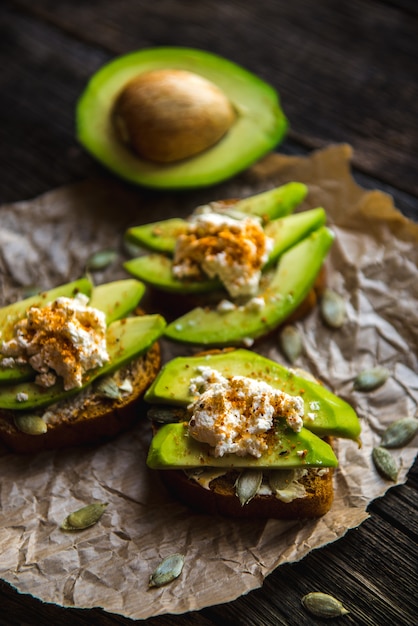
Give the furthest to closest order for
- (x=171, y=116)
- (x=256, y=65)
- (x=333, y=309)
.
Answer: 1. (x=256, y=65)
2. (x=171, y=116)
3. (x=333, y=309)

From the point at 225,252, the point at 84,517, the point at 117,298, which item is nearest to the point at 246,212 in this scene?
the point at 225,252

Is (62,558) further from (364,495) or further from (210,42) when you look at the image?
(210,42)

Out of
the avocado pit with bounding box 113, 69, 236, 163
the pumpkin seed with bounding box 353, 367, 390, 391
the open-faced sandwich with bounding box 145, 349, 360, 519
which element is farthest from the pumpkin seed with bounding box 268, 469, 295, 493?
the avocado pit with bounding box 113, 69, 236, 163

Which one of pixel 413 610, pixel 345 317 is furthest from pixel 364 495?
pixel 345 317

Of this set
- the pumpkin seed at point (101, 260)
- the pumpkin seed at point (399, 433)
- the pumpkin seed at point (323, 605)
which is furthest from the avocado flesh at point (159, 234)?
the pumpkin seed at point (323, 605)

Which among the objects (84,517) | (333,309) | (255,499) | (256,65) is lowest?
(84,517)

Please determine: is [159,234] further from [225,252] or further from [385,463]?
[385,463]

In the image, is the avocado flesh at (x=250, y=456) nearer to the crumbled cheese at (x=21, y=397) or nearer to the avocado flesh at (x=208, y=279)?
the crumbled cheese at (x=21, y=397)
